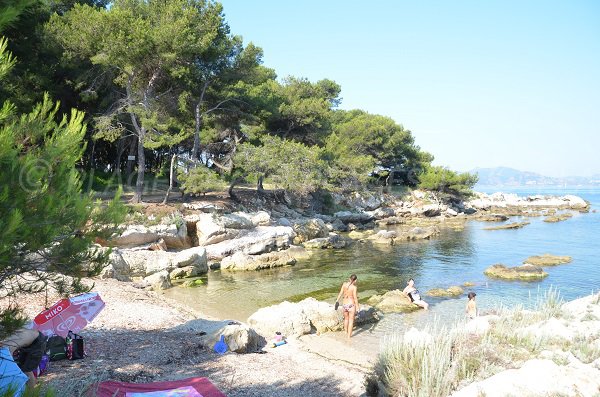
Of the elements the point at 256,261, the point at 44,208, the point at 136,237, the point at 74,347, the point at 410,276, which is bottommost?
the point at 410,276

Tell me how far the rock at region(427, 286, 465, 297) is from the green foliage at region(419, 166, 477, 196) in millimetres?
38408

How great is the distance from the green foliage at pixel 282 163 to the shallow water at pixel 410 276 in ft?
15.4

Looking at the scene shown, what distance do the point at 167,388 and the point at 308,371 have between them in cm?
312

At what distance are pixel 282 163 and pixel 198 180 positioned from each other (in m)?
5.52

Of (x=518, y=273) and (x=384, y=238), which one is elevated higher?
(x=384, y=238)

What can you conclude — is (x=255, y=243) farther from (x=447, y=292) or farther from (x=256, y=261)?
(x=447, y=292)

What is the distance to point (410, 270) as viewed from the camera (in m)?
21.1

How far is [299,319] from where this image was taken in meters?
11.7

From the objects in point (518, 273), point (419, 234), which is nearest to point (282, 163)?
point (419, 234)

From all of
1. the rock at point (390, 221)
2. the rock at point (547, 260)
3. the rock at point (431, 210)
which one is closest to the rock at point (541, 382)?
the rock at point (547, 260)

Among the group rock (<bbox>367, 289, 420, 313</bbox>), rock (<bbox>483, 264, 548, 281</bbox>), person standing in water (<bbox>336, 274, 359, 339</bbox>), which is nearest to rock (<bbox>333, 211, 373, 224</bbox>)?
rock (<bbox>483, 264, 548, 281</bbox>)

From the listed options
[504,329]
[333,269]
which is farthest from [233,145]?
[504,329]

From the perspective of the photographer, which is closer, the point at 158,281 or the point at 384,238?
the point at 158,281

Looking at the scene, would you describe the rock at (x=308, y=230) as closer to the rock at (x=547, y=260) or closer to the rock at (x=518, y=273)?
the rock at (x=518, y=273)
